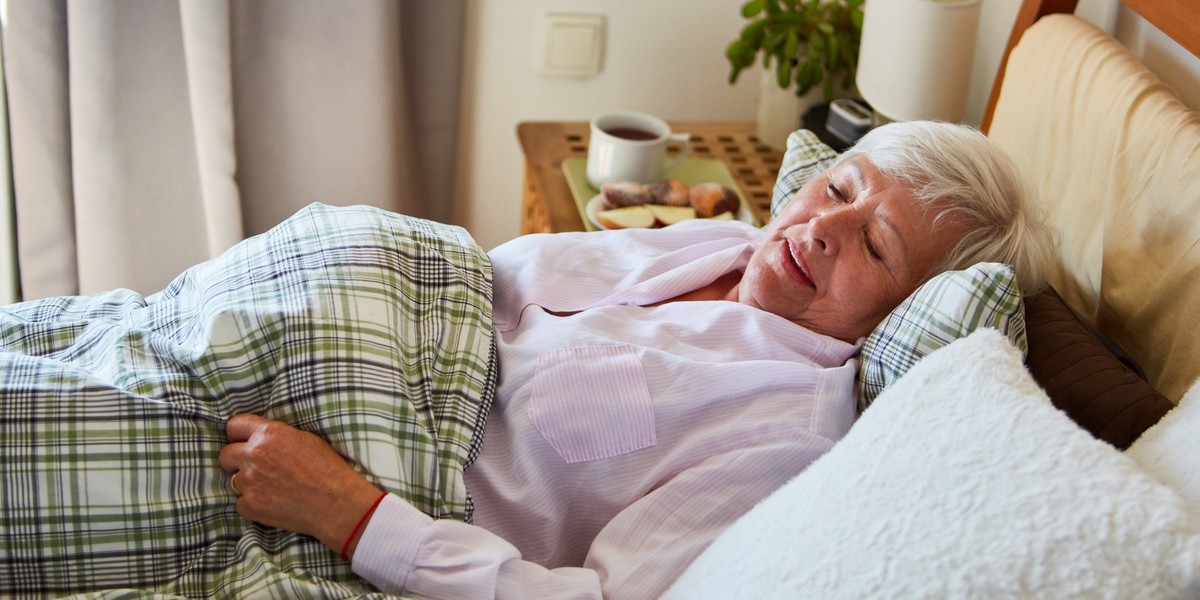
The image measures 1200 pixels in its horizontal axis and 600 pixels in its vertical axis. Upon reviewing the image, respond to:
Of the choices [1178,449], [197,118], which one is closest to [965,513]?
[1178,449]

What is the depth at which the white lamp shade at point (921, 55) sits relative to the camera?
149cm

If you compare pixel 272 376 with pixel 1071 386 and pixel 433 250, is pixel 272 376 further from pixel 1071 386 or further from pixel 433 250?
pixel 1071 386

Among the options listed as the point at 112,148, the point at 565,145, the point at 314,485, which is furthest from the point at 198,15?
the point at 314,485

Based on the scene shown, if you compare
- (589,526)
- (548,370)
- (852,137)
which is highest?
(852,137)

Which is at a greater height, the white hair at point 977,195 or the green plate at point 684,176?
the white hair at point 977,195

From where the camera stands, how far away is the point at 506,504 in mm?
1062

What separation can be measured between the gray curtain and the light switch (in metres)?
0.19

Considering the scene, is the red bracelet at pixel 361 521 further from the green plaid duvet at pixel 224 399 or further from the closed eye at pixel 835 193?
the closed eye at pixel 835 193

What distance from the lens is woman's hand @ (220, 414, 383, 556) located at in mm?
954

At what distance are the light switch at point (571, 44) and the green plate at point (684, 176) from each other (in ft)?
1.24

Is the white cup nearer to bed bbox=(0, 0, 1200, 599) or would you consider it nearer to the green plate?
the green plate

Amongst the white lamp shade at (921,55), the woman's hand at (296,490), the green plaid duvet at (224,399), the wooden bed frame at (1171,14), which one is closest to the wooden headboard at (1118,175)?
the wooden bed frame at (1171,14)

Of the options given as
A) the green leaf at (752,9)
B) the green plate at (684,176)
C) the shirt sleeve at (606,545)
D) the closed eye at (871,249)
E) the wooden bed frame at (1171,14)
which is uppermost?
the wooden bed frame at (1171,14)

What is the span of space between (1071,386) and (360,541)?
0.66 m
